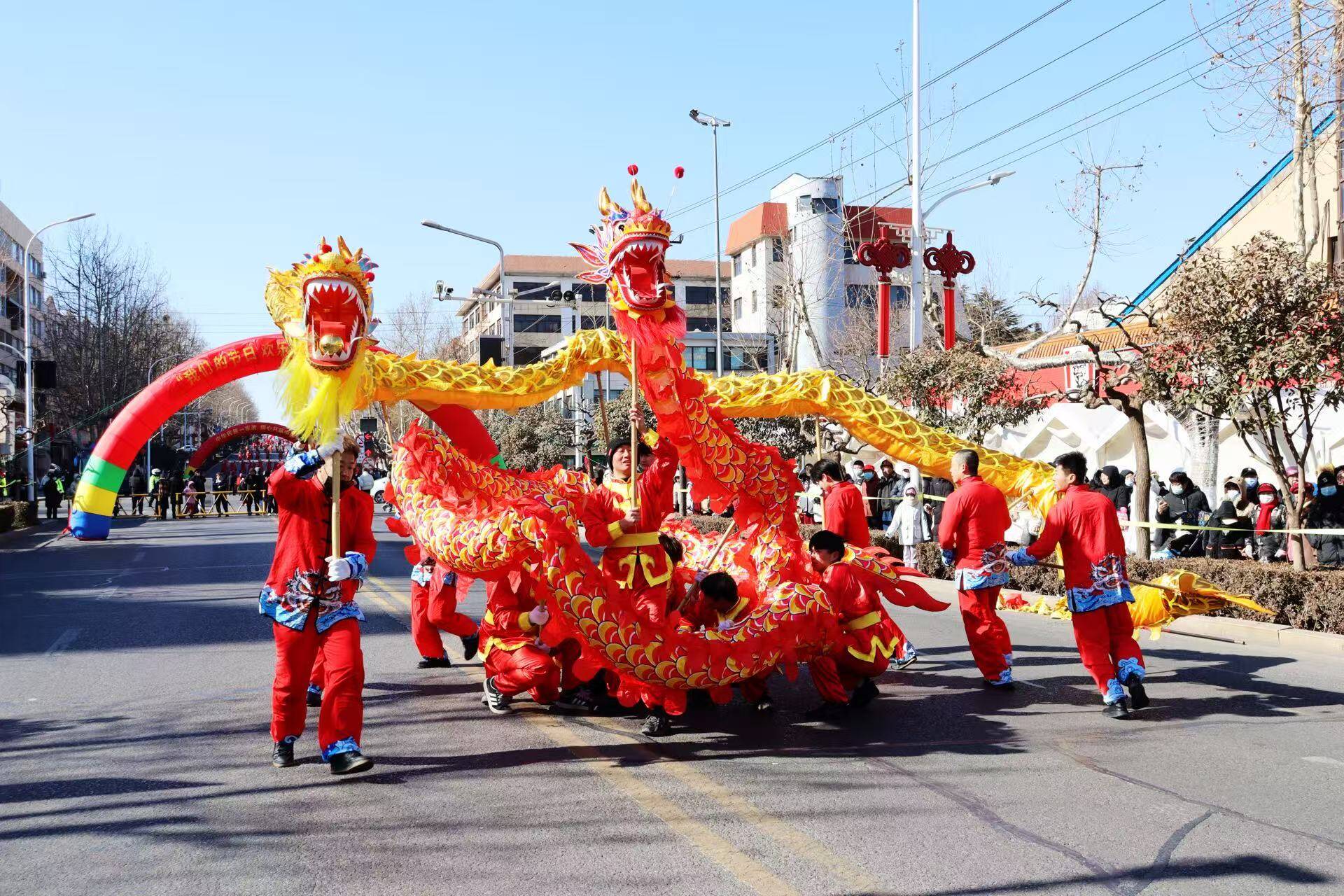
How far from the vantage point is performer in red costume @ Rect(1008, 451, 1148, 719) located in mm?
7238

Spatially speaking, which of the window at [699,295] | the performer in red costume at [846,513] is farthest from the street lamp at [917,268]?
the window at [699,295]

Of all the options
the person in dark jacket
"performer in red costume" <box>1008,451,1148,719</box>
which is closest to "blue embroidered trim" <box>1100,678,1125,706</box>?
"performer in red costume" <box>1008,451,1148,719</box>

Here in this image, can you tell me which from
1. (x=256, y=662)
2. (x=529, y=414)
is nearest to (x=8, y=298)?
(x=529, y=414)

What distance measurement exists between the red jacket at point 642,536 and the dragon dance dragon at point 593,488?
19cm

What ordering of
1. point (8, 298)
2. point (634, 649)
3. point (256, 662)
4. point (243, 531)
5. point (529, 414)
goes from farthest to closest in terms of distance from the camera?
1. point (8, 298)
2. point (529, 414)
3. point (243, 531)
4. point (256, 662)
5. point (634, 649)

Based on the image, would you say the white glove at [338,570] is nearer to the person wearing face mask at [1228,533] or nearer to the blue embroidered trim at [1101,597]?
the blue embroidered trim at [1101,597]

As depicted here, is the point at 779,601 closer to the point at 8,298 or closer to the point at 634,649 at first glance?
the point at 634,649

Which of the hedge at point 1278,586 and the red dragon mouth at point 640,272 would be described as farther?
the hedge at point 1278,586

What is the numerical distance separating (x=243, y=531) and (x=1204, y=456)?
22877mm

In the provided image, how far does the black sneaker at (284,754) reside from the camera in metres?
6.02

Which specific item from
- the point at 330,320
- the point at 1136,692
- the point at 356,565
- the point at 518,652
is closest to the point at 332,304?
the point at 330,320

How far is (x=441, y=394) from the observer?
27.6 ft

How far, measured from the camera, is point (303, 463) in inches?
233

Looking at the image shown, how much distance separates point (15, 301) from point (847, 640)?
70.9m
